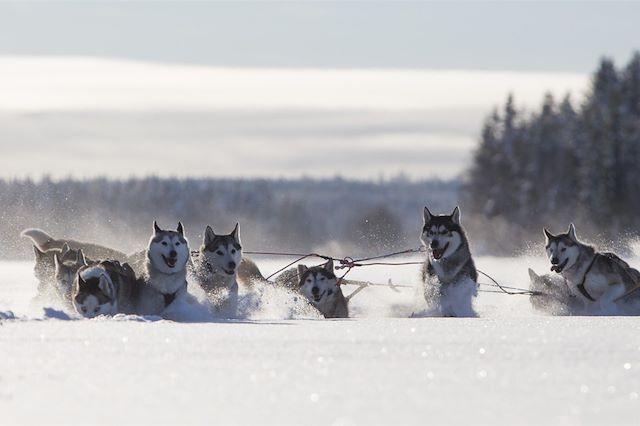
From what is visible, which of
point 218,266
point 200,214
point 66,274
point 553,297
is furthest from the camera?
point 200,214

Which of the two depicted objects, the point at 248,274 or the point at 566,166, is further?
the point at 566,166

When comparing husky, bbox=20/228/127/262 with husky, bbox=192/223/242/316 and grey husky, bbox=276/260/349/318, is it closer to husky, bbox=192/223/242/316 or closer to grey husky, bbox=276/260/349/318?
husky, bbox=192/223/242/316

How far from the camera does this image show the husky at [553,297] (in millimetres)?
11398

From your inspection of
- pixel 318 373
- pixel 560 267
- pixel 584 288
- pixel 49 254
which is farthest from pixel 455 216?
pixel 318 373

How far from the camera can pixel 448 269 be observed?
11352 millimetres

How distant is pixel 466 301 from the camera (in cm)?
1116

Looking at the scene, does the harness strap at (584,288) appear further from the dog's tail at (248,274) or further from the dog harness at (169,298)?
the dog harness at (169,298)

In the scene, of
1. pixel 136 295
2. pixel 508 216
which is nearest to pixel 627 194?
pixel 508 216

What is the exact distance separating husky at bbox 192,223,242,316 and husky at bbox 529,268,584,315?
254 centimetres

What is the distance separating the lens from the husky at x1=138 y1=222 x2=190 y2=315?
1014cm

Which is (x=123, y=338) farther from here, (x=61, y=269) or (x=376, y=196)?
(x=376, y=196)

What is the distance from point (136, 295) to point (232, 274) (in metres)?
1.24

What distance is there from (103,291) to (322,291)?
2.86 m

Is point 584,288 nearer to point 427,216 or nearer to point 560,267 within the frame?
point 560,267
